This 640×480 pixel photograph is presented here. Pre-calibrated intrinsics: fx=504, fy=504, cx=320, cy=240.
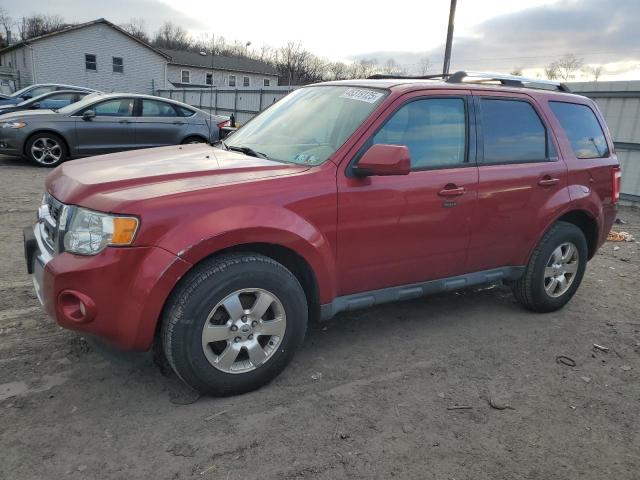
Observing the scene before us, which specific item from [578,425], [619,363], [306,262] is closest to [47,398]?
[306,262]

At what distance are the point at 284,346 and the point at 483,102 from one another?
235cm

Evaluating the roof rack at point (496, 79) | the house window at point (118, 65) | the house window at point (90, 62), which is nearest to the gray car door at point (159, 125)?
the roof rack at point (496, 79)

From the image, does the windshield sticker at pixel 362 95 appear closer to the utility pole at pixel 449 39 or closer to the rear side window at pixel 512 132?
the rear side window at pixel 512 132

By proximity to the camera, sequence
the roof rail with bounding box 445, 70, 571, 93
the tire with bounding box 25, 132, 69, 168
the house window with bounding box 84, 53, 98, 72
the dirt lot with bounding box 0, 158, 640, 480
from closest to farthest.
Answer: the dirt lot with bounding box 0, 158, 640, 480
the roof rail with bounding box 445, 70, 571, 93
the tire with bounding box 25, 132, 69, 168
the house window with bounding box 84, 53, 98, 72

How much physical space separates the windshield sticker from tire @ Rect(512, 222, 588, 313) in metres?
1.92

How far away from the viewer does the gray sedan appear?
9742 mm

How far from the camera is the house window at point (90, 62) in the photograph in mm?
35278

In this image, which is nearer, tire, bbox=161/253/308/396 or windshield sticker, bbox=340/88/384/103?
tire, bbox=161/253/308/396

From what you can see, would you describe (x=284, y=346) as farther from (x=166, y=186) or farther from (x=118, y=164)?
(x=118, y=164)

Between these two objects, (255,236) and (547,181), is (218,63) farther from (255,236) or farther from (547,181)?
(255,236)

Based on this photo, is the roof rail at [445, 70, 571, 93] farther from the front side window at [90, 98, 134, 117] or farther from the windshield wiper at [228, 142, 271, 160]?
the front side window at [90, 98, 134, 117]

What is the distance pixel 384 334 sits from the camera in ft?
12.7

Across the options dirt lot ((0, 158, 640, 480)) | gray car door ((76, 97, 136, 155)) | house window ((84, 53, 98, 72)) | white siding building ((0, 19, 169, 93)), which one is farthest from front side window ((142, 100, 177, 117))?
house window ((84, 53, 98, 72))

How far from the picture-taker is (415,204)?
3.34 m
